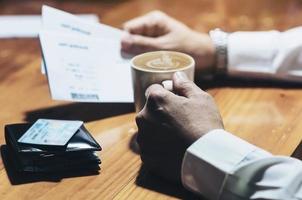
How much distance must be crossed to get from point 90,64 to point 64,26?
4.2 inches

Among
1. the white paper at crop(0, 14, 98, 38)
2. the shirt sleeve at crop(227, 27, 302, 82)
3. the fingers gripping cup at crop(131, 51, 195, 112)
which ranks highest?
the fingers gripping cup at crop(131, 51, 195, 112)

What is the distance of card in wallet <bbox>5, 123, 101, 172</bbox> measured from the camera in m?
0.98

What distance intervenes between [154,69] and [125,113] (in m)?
0.17

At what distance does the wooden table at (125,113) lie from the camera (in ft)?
3.16

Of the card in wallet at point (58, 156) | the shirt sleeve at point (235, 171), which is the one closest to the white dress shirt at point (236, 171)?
the shirt sleeve at point (235, 171)

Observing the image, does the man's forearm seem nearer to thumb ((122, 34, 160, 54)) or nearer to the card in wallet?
thumb ((122, 34, 160, 54))

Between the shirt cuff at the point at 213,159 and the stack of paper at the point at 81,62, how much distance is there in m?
0.35

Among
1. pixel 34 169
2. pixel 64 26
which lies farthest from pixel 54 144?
pixel 64 26

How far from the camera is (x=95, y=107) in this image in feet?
4.13

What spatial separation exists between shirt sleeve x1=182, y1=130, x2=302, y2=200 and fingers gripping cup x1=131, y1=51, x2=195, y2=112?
19cm

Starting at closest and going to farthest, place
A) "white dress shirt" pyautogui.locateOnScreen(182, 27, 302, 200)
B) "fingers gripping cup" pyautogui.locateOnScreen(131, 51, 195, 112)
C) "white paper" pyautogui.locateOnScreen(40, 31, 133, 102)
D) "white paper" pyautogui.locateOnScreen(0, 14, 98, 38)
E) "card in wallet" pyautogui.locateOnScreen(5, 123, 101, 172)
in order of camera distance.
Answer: "white dress shirt" pyautogui.locateOnScreen(182, 27, 302, 200), "card in wallet" pyautogui.locateOnScreen(5, 123, 101, 172), "fingers gripping cup" pyautogui.locateOnScreen(131, 51, 195, 112), "white paper" pyautogui.locateOnScreen(40, 31, 133, 102), "white paper" pyautogui.locateOnScreen(0, 14, 98, 38)

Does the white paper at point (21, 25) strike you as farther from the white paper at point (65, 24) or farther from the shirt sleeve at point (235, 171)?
the shirt sleeve at point (235, 171)

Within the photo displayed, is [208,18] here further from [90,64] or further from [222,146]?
[222,146]

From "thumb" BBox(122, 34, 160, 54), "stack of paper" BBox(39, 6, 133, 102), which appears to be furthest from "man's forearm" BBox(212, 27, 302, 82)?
"stack of paper" BBox(39, 6, 133, 102)
